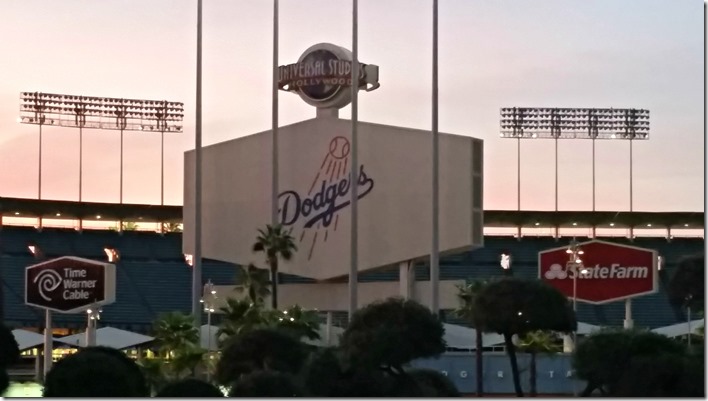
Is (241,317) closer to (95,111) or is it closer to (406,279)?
(406,279)

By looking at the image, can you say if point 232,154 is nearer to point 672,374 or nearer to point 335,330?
point 335,330

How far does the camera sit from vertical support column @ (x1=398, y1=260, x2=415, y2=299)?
64375 millimetres

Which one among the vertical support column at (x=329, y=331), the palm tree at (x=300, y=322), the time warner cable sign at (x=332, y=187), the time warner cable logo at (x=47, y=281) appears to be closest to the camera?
the palm tree at (x=300, y=322)

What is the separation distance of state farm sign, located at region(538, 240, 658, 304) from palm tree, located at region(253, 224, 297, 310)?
1244 cm

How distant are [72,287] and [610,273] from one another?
2497 cm

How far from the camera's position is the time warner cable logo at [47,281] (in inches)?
2468

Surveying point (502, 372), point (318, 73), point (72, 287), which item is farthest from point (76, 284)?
point (502, 372)

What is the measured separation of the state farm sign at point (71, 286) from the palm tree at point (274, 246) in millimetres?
7083

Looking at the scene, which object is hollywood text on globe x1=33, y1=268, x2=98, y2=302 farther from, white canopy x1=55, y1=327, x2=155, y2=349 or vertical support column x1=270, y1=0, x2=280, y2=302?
vertical support column x1=270, y1=0, x2=280, y2=302

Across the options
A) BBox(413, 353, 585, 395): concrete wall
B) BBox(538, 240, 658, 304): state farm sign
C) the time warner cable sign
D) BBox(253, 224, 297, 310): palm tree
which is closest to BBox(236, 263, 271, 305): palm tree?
BBox(253, 224, 297, 310): palm tree

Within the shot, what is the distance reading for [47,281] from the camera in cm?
6294

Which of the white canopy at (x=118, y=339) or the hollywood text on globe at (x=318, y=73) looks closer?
the hollywood text on globe at (x=318, y=73)

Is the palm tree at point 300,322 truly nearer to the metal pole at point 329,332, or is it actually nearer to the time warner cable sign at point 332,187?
the metal pole at point 329,332

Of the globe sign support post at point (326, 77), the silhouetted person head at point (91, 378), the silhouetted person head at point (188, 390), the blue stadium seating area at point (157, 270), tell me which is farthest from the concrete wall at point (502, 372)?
the silhouetted person head at point (188, 390)
